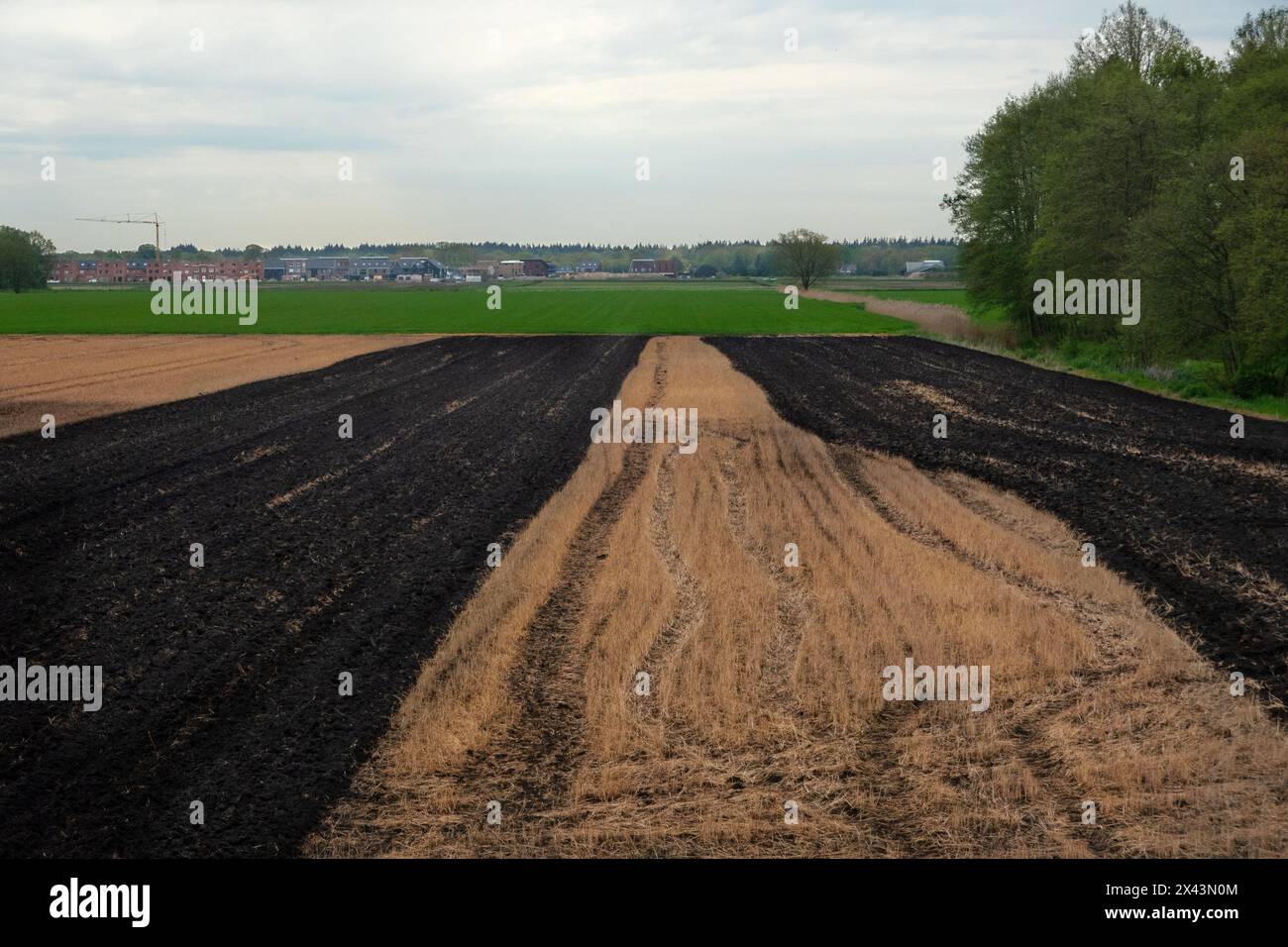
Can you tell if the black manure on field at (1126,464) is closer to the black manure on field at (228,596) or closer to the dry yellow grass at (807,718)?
the dry yellow grass at (807,718)

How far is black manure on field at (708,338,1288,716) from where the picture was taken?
1148 centimetres

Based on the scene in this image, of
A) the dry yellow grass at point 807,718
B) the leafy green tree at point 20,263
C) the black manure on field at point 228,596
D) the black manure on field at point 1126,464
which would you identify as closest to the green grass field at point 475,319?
the black manure on field at point 1126,464

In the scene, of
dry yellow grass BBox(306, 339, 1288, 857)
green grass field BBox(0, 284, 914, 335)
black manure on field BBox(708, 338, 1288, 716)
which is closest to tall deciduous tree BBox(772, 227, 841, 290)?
green grass field BBox(0, 284, 914, 335)

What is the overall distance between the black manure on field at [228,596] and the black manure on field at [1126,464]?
7.93 m

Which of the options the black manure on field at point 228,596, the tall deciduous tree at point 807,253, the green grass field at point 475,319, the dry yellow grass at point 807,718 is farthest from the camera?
the tall deciduous tree at point 807,253

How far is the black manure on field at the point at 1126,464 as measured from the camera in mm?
11484

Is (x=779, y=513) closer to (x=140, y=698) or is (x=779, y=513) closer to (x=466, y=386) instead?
(x=140, y=698)

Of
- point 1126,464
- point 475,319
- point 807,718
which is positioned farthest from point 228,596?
point 475,319

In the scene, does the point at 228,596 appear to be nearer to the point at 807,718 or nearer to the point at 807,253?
the point at 807,718

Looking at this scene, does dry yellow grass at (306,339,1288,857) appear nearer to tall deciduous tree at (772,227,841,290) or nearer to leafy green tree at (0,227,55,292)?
tall deciduous tree at (772,227,841,290)

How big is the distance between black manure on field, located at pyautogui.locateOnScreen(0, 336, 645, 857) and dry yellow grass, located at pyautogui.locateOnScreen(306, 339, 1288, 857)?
637 mm

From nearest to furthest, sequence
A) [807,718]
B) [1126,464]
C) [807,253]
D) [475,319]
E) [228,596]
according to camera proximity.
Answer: [807,718], [228,596], [1126,464], [475,319], [807,253]

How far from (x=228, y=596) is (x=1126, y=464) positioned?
1650 centimetres

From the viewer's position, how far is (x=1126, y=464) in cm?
1983
